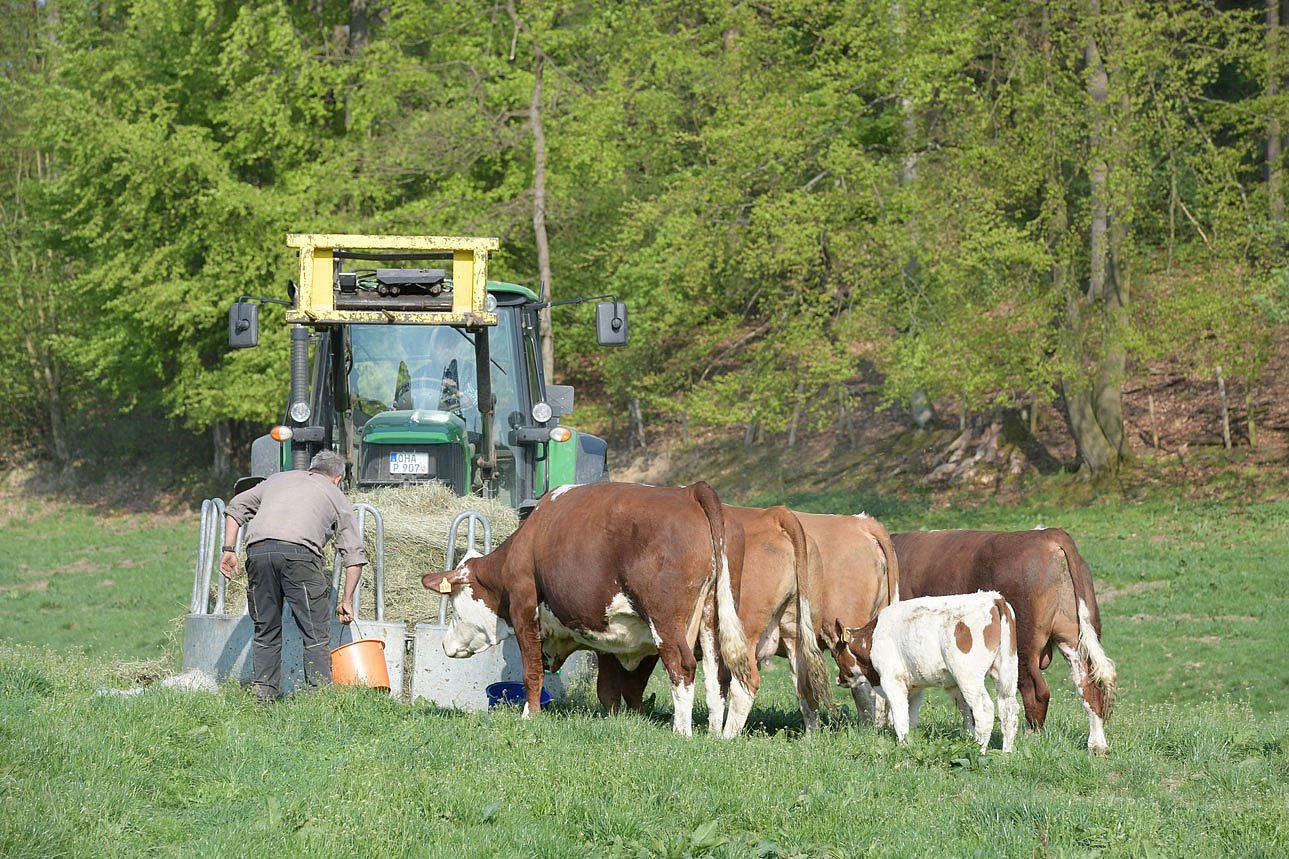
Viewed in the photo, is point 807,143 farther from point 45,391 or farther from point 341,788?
point 45,391

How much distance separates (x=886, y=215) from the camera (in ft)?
82.1

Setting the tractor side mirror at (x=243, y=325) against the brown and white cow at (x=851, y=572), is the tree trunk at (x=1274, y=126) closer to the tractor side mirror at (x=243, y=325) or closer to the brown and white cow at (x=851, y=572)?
the brown and white cow at (x=851, y=572)

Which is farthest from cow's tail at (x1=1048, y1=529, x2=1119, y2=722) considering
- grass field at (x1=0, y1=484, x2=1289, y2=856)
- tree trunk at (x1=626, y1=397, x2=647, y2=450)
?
tree trunk at (x1=626, y1=397, x2=647, y2=450)

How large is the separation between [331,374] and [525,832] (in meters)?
7.07

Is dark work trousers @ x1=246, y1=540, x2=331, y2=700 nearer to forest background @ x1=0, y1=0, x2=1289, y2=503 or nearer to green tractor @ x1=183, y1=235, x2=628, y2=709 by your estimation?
green tractor @ x1=183, y1=235, x2=628, y2=709

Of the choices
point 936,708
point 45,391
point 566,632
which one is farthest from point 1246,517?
point 45,391

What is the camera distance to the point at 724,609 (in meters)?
8.83

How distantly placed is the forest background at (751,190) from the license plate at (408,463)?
13.0 meters

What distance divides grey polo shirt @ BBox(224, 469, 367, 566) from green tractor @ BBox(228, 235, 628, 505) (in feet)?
6.09

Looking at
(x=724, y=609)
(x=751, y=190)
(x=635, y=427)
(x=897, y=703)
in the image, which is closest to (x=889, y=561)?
(x=897, y=703)

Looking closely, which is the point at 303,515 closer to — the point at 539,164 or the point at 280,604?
the point at 280,604

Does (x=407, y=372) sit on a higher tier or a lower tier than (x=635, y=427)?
higher

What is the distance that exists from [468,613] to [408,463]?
261cm

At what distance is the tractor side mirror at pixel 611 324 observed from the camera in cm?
1262
